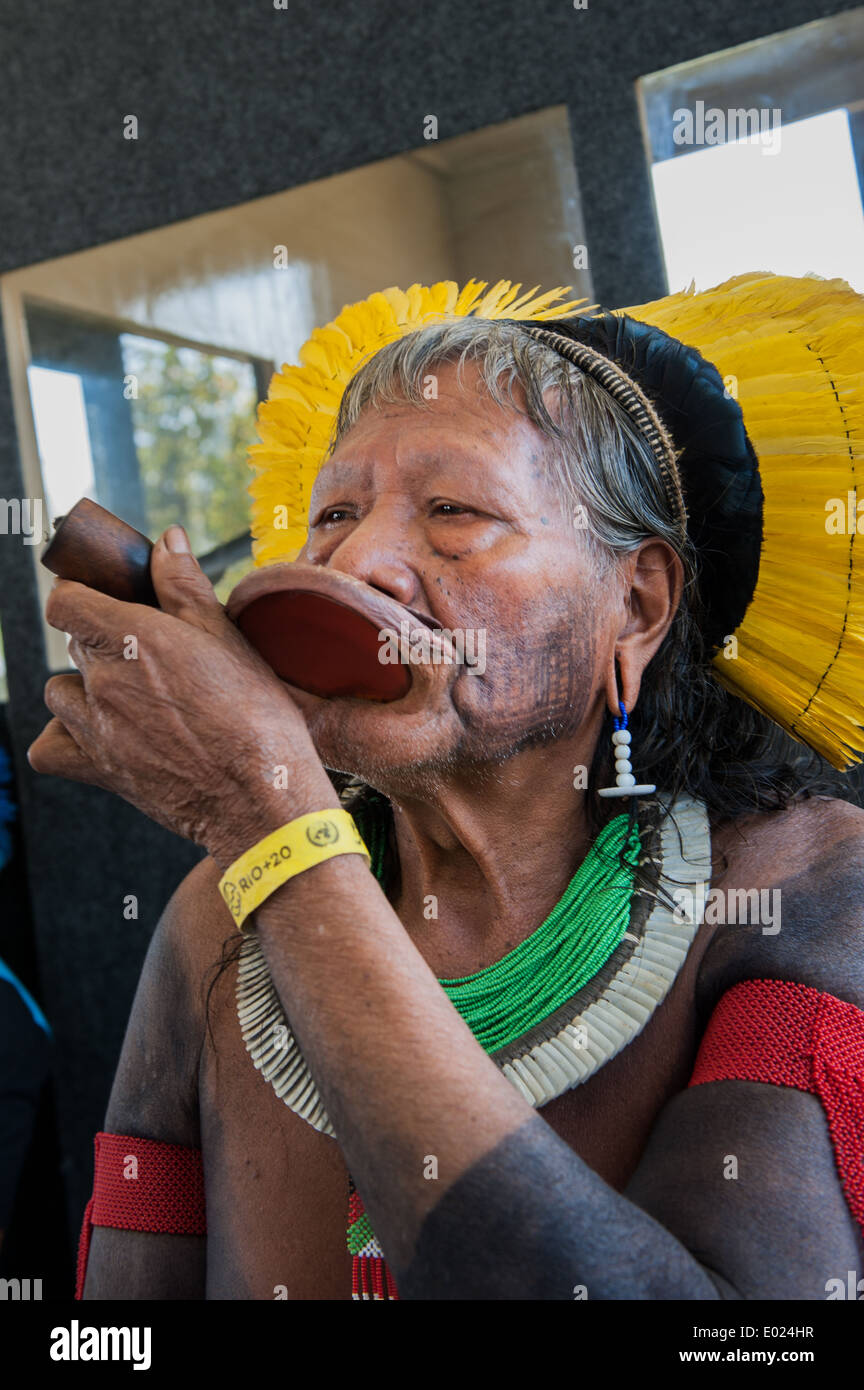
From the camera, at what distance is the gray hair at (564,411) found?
1.18 metres

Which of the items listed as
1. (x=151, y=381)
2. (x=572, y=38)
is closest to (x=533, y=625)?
(x=572, y=38)

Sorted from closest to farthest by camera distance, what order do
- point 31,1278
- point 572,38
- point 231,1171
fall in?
1. point 231,1171
2. point 572,38
3. point 31,1278

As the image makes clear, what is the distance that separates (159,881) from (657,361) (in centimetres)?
168

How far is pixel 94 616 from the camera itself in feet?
2.91

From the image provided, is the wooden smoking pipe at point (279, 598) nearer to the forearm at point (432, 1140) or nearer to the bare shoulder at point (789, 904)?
the forearm at point (432, 1140)

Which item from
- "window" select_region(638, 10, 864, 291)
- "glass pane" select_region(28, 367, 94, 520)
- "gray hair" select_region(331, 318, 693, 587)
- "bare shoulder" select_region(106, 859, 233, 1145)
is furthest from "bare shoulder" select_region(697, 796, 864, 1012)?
"glass pane" select_region(28, 367, 94, 520)

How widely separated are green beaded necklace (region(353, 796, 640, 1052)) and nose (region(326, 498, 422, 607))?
0.33 metres

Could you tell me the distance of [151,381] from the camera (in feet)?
7.91

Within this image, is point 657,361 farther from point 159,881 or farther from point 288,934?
point 159,881

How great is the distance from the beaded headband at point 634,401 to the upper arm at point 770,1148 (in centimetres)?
43

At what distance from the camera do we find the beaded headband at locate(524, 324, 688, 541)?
4.07 feet

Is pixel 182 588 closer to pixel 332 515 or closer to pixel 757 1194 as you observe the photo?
pixel 332 515

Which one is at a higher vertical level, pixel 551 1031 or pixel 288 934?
pixel 288 934

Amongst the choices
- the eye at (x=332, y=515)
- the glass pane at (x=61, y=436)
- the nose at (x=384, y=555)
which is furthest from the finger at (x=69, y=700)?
the glass pane at (x=61, y=436)
